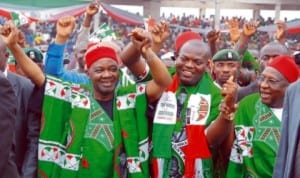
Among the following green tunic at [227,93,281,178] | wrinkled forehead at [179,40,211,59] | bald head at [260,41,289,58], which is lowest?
green tunic at [227,93,281,178]

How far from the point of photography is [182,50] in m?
5.25

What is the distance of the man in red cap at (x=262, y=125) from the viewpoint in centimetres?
513

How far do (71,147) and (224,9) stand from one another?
92.4 ft

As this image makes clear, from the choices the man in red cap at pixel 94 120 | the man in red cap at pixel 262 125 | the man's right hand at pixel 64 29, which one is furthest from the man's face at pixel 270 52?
the man's right hand at pixel 64 29

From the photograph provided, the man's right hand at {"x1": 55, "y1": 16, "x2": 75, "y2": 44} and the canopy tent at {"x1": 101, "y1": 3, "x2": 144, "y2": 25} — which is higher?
the canopy tent at {"x1": 101, "y1": 3, "x2": 144, "y2": 25}

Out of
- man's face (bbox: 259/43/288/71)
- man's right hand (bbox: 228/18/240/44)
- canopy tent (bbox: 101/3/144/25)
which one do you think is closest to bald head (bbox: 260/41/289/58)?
man's face (bbox: 259/43/288/71)

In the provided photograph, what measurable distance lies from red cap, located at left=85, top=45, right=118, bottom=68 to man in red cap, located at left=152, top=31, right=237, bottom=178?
457 mm

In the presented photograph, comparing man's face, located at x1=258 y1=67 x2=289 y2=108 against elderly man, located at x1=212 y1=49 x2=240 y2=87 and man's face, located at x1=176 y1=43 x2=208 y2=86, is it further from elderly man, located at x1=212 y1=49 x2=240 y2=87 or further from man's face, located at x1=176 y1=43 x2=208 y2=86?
elderly man, located at x1=212 y1=49 x2=240 y2=87

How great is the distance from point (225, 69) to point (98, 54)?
176 cm

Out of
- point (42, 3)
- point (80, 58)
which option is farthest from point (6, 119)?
point (42, 3)

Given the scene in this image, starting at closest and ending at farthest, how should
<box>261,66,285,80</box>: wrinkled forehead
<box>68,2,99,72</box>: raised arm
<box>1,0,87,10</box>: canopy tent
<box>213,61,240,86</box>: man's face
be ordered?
<box>261,66,285,80</box>: wrinkled forehead, <box>213,61,240,86</box>: man's face, <box>68,2,99,72</box>: raised arm, <box>1,0,87,10</box>: canopy tent

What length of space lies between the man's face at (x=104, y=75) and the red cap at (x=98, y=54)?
27mm

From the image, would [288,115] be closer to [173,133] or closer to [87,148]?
[173,133]

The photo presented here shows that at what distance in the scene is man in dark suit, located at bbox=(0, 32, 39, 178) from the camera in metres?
5.19
